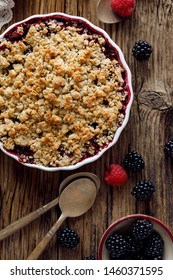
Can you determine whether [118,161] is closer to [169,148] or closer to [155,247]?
[169,148]

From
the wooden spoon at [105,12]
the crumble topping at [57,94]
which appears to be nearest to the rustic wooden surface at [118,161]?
the wooden spoon at [105,12]

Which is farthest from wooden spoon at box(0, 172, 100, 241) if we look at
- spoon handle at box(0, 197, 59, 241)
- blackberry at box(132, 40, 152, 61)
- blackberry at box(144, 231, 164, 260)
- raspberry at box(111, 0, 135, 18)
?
raspberry at box(111, 0, 135, 18)

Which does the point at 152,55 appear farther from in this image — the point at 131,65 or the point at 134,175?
the point at 134,175

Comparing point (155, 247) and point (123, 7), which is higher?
point (123, 7)

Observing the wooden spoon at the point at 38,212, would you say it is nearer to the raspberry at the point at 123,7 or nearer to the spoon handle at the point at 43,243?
the spoon handle at the point at 43,243

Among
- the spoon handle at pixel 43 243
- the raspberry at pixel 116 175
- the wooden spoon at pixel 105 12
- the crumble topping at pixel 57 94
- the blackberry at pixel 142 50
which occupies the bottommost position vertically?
the spoon handle at pixel 43 243

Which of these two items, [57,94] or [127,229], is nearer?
[57,94]

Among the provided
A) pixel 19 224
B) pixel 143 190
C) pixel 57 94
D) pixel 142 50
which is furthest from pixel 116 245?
pixel 142 50
